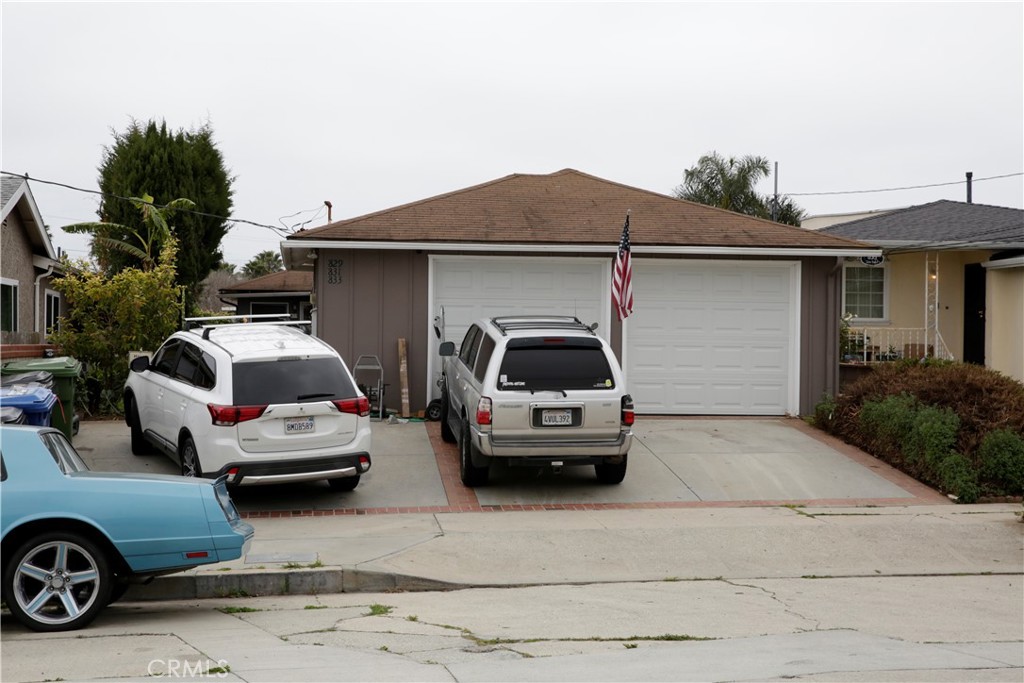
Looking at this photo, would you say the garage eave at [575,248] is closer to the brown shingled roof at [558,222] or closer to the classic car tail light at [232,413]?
the brown shingled roof at [558,222]

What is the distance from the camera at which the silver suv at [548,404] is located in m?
11.2

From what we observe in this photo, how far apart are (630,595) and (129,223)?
97.3 feet

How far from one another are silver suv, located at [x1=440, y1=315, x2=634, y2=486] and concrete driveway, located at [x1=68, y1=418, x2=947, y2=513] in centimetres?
60

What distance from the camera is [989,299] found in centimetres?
1938

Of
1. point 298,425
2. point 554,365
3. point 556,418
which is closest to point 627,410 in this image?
point 556,418

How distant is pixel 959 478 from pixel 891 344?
7693 mm

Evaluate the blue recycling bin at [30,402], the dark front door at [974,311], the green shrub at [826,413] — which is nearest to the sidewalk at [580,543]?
the blue recycling bin at [30,402]

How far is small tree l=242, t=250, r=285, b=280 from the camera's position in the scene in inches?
2628

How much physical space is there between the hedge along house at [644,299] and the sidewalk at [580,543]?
15.1 ft

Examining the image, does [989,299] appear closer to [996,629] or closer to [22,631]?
[996,629]

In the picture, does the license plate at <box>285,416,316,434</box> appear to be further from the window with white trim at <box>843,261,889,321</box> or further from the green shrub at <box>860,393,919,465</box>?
the window with white trim at <box>843,261,889,321</box>

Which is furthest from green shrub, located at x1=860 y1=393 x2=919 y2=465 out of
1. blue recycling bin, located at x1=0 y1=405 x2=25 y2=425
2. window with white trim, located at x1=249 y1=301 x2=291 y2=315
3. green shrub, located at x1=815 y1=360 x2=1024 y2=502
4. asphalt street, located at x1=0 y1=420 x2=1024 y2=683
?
window with white trim, located at x1=249 y1=301 x2=291 y2=315

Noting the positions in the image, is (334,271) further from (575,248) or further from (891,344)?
(891,344)

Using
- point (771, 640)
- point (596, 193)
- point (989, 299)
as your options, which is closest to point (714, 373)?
point (596, 193)
